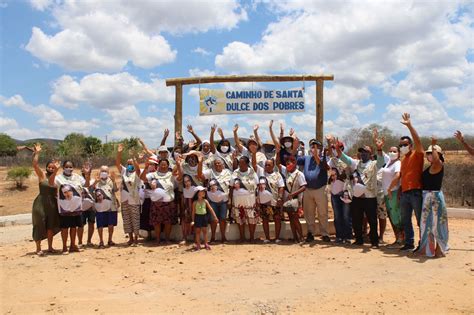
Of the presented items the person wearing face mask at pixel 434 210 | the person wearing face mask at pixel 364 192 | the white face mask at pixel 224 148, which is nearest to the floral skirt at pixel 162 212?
the white face mask at pixel 224 148

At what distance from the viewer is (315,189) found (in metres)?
8.07

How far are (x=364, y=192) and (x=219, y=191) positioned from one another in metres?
2.62

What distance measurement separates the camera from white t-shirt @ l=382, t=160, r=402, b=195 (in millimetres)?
7441

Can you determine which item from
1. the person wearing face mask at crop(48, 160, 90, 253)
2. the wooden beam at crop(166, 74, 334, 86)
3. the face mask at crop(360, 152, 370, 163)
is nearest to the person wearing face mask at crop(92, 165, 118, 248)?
the person wearing face mask at crop(48, 160, 90, 253)

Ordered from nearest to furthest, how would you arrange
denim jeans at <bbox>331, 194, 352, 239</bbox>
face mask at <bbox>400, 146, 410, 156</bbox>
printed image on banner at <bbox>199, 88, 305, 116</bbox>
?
face mask at <bbox>400, 146, 410, 156</bbox>
denim jeans at <bbox>331, 194, 352, 239</bbox>
printed image on banner at <bbox>199, 88, 305, 116</bbox>

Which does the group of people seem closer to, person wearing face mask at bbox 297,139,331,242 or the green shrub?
person wearing face mask at bbox 297,139,331,242

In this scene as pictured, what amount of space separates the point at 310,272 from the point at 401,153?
2738 mm

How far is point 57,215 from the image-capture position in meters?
7.59

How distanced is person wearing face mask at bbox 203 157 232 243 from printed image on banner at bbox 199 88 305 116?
196 cm

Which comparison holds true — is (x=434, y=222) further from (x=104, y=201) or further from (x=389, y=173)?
(x=104, y=201)

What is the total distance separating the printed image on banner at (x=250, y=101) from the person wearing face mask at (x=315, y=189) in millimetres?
1825

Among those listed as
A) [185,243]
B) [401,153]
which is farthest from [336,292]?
[185,243]

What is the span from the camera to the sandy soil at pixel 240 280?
476 centimetres

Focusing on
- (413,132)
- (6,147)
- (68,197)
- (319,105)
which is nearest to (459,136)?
(413,132)
